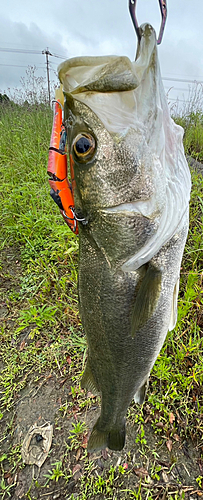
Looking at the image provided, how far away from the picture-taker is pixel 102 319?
121 centimetres

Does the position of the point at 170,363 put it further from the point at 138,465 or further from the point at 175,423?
the point at 138,465

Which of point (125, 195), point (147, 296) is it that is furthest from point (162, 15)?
point (147, 296)

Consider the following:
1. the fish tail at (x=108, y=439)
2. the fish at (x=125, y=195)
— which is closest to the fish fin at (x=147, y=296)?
the fish at (x=125, y=195)

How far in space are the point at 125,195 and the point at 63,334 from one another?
88.5 inches

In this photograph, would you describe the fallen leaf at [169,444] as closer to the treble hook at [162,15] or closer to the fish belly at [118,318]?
the fish belly at [118,318]

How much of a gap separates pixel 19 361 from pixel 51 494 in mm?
1103

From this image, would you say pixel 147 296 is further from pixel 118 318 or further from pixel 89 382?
pixel 89 382

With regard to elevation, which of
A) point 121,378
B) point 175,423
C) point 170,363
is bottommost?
point 175,423

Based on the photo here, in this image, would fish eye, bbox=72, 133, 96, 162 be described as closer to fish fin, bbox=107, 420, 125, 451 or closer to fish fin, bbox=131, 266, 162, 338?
fish fin, bbox=131, 266, 162, 338

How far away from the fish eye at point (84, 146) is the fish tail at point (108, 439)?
137 centimetres

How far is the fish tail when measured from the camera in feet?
5.08

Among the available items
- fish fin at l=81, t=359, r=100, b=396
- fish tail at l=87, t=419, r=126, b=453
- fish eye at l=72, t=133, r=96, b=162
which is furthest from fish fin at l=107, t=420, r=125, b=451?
fish eye at l=72, t=133, r=96, b=162

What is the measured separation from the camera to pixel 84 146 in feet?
3.25

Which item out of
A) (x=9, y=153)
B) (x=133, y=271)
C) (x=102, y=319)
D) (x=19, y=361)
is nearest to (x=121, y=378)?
(x=102, y=319)
